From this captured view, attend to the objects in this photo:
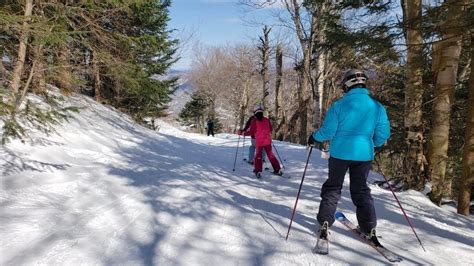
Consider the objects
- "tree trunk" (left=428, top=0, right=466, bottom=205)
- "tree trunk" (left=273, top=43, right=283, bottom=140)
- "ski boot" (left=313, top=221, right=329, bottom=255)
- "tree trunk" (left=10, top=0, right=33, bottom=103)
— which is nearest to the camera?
"ski boot" (left=313, top=221, right=329, bottom=255)

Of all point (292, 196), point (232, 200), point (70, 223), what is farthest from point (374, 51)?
point (70, 223)

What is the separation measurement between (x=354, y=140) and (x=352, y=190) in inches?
25.7

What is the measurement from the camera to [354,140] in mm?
4113

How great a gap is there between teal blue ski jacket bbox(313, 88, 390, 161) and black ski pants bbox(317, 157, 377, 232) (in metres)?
0.12

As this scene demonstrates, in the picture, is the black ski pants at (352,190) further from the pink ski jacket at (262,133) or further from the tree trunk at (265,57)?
the tree trunk at (265,57)

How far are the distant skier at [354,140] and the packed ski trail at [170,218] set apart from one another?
382 mm

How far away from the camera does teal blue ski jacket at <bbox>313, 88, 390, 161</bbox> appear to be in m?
4.10

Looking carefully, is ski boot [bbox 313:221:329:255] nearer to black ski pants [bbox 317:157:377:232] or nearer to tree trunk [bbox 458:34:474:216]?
black ski pants [bbox 317:157:377:232]

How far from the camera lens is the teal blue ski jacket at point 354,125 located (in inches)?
161

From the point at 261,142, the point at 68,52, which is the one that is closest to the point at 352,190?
the point at 261,142

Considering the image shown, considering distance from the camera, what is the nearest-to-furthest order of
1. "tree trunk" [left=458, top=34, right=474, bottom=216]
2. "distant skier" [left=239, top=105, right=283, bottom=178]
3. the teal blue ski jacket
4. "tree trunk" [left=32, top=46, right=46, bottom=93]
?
the teal blue ski jacket
"tree trunk" [left=458, top=34, right=474, bottom=216]
"tree trunk" [left=32, top=46, right=46, bottom=93]
"distant skier" [left=239, top=105, right=283, bottom=178]

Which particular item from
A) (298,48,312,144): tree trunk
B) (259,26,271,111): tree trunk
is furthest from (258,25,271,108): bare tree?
(298,48,312,144): tree trunk

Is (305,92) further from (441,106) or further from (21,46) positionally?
(21,46)

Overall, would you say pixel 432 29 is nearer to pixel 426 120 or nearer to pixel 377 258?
pixel 377 258
